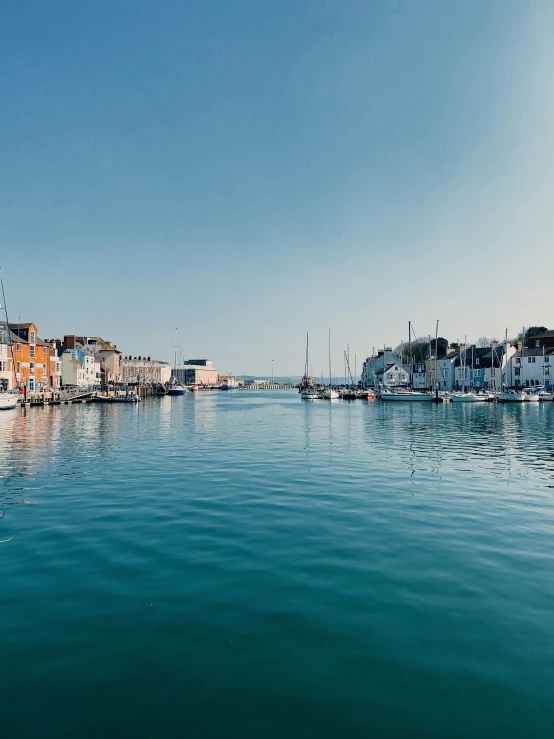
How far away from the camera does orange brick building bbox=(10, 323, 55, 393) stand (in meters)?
77.8

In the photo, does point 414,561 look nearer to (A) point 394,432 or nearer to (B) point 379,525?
(B) point 379,525

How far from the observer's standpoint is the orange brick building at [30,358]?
77.8m

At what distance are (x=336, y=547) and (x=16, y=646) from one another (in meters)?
6.83

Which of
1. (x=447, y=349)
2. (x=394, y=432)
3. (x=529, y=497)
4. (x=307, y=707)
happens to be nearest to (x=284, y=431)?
(x=394, y=432)

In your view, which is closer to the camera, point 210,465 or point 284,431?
point 210,465

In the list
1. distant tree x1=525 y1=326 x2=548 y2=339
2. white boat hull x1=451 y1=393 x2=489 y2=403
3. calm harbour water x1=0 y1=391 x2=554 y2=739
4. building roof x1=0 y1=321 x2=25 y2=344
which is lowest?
calm harbour water x1=0 y1=391 x2=554 y2=739

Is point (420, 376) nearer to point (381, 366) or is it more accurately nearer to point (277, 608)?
point (381, 366)

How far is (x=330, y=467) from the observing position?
22766 mm

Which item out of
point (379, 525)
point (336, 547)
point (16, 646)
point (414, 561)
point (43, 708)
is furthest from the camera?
point (379, 525)

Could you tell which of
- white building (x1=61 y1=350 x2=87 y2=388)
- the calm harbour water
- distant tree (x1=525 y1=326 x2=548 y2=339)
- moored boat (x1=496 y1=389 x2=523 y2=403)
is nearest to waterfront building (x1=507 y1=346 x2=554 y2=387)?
distant tree (x1=525 y1=326 x2=548 y2=339)

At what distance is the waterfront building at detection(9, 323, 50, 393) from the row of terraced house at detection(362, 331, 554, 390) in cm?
7350

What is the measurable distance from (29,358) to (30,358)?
1.03 ft

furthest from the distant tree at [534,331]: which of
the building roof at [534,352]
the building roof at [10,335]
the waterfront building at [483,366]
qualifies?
the building roof at [10,335]

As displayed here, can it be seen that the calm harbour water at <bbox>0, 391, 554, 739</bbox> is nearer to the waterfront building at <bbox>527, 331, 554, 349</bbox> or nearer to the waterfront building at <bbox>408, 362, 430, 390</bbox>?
the waterfront building at <bbox>527, 331, 554, 349</bbox>
